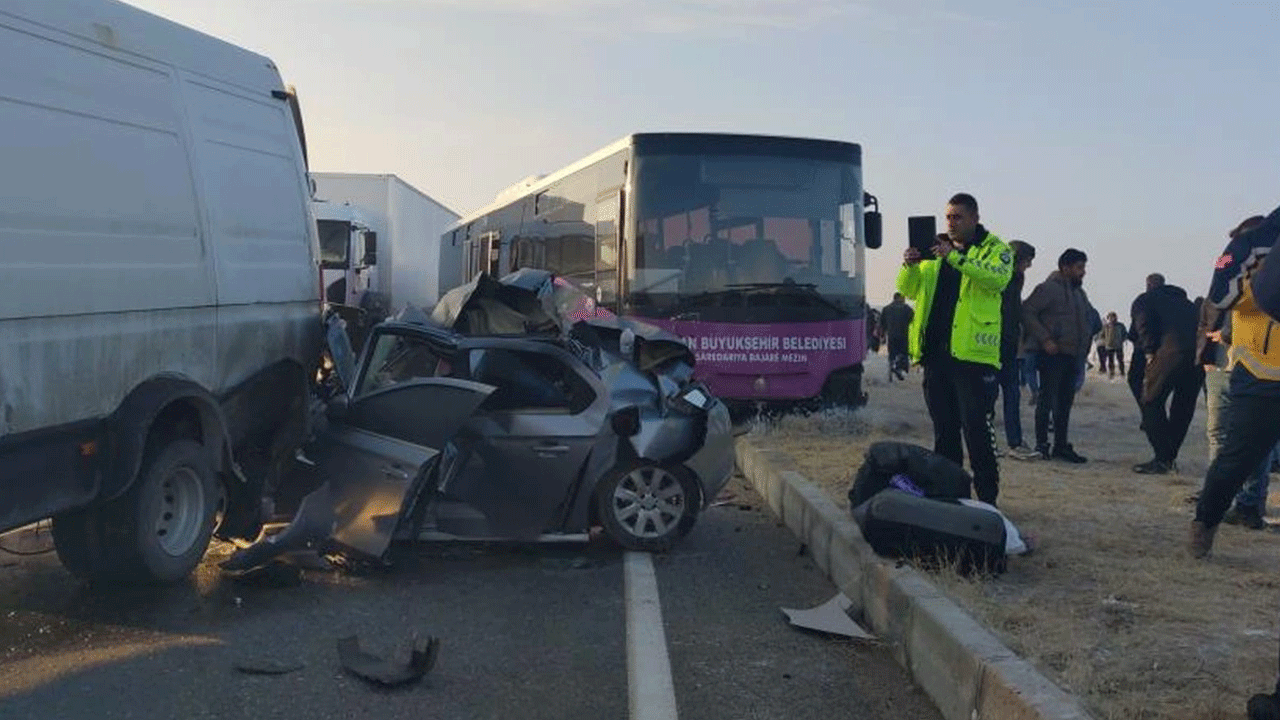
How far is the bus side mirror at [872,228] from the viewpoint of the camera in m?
14.1

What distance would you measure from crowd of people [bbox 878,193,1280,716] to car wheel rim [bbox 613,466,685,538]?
5.51 ft

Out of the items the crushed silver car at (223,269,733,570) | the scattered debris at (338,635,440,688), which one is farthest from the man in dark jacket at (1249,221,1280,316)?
the crushed silver car at (223,269,733,570)

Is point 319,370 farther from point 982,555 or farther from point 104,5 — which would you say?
point 982,555

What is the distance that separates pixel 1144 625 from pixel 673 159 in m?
9.32

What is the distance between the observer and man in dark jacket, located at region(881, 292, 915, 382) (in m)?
24.3

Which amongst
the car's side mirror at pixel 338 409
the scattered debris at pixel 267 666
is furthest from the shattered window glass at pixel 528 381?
the scattered debris at pixel 267 666

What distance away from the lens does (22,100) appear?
202 inches

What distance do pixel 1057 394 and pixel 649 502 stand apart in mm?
5113

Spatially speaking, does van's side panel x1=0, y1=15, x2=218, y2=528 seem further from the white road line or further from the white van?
the white road line

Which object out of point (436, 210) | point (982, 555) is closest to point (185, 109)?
point (982, 555)

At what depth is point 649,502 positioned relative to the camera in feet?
24.5

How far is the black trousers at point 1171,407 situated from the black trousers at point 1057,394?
79 centimetres

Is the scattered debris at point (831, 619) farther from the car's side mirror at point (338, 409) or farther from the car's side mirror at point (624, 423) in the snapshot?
the car's side mirror at point (338, 409)

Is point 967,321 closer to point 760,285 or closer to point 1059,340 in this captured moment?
point 1059,340
